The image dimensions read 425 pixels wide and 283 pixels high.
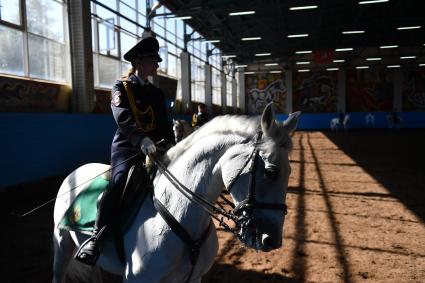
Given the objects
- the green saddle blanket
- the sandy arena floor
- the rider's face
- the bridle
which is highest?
the rider's face

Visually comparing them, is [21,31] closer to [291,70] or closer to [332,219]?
[332,219]

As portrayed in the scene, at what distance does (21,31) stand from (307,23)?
1733 cm

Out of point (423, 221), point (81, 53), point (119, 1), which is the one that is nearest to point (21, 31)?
point (81, 53)

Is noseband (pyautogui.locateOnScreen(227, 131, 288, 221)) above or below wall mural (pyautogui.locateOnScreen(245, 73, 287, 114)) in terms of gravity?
below

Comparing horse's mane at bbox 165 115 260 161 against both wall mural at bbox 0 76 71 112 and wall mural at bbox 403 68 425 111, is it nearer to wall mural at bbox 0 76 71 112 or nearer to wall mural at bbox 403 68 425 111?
wall mural at bbox 0 76 71 112

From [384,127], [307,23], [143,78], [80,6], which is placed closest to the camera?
[143,78]

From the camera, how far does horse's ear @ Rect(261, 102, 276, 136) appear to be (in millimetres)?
1600

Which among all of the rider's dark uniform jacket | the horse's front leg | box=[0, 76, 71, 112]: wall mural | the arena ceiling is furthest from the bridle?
the arena ceiling

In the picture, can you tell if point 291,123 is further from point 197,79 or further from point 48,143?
point 197,79

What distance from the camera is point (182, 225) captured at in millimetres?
1822

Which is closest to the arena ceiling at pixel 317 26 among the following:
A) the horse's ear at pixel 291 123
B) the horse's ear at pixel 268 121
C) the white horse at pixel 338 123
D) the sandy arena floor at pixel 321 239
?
the white horse at pixel 338 123

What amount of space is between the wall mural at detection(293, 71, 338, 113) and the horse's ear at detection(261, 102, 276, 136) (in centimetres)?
3046

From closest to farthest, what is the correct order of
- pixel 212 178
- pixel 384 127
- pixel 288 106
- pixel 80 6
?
pixel 212 178 < pixel 80 6 < pixel 384 127 < pixel 288 106

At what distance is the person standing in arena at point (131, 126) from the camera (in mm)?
1996
